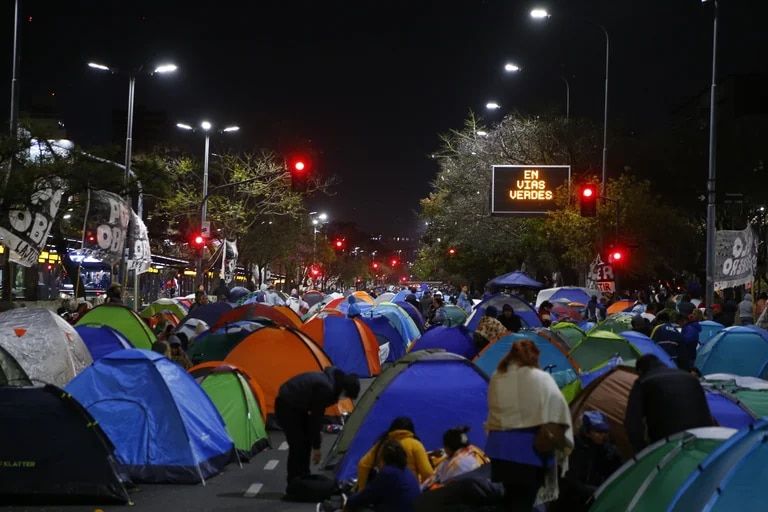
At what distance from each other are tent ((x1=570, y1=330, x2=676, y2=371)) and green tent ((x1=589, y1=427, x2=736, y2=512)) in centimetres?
853

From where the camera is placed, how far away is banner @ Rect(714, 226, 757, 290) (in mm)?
24094

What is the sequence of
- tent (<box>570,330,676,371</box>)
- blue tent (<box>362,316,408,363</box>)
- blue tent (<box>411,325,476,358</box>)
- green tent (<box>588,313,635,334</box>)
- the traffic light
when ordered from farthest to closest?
1. the traffic light
2. blue tent (<box>362,316,408,363</box>)
3. green tent (<box>588,313,635,334</box>)
4. blue tent (<box>411,325,476,358</box>)
5. tent (<box>570,330,676,371</box>)

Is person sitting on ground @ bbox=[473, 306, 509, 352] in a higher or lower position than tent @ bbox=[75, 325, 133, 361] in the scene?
higher

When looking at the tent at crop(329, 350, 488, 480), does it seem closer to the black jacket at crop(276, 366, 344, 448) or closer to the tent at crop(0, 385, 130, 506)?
the black jacket at crop(276, 366, 344, 448)

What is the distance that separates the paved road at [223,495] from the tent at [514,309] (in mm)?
15673

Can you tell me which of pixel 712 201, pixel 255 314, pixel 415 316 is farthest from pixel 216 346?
pixel 415 316

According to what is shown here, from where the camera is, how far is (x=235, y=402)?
507 inches

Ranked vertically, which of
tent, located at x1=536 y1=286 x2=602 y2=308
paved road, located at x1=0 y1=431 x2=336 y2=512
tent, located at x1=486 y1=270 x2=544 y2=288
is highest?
tent, located at x1=486 y1=270 x2=544 y2=288

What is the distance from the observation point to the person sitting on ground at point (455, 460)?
8.32 meters

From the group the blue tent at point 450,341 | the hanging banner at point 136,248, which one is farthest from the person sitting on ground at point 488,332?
the hanging banner at point 136,248

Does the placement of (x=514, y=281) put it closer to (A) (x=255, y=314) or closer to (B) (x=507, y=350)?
(A) (x=255, y=314)

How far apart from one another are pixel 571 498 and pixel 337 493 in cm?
294

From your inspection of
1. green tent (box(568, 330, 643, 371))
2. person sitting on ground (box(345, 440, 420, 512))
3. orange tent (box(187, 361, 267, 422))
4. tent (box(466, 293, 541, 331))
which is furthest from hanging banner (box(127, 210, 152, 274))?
person sitting on ground (box(345, 440, 420, 512))

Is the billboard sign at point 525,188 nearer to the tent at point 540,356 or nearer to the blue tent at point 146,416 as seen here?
the tent at point 540,356
